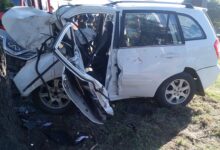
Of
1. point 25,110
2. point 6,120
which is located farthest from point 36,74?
point 6,120

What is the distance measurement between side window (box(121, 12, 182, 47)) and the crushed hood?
64.3 inches

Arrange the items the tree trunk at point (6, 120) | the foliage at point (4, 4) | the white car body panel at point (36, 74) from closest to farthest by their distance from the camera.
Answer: the tree trunk at point (6, 120) < the white car body panel at point (36, 74) < the foliage at point (4, 4)

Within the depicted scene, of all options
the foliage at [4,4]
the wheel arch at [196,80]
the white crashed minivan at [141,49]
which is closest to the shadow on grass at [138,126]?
the white crashed minivan at [141,49]

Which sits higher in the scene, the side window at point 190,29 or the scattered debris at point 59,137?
the side window at point 190,29

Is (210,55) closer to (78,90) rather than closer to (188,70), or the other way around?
(188,70)

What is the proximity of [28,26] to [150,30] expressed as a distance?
8.00 ft

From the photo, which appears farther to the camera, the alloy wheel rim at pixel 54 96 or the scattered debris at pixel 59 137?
the alloy wheel rim at pixel 54 96

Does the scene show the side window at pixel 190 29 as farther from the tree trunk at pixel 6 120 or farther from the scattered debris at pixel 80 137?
the tree trunk at pixel 6 120

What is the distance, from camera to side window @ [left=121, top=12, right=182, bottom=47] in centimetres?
613

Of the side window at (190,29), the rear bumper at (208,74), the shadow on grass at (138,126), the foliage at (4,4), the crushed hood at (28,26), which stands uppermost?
the side window at (190,29)

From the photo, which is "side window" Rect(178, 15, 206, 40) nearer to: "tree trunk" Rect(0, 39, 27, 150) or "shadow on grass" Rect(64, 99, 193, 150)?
"shadow on grass" Rect(64, 99, 193, 150)

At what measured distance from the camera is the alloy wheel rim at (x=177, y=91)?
21.4 feet

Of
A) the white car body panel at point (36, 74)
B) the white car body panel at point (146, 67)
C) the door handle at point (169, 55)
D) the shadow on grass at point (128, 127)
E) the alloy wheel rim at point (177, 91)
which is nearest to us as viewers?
the shadow on grass at point (128, 127)

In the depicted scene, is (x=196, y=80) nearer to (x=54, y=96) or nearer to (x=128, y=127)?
(x=128, y=127)
